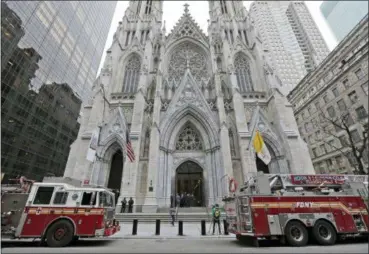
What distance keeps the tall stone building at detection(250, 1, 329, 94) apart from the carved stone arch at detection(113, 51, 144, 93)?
5052 centimetres

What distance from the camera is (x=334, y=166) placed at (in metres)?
29.8

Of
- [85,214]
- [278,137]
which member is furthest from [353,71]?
[85,214]

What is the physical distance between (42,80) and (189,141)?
30.8 metres

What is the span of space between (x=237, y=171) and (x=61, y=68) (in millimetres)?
39740

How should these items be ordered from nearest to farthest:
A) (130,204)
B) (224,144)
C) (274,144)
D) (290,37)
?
(130,204) < (224,144) < (274,144) < (290,37)

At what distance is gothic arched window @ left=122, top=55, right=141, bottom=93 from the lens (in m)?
23.3

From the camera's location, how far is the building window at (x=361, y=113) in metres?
24.3

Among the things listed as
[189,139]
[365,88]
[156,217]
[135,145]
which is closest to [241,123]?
[189,139]

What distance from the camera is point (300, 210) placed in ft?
23.7

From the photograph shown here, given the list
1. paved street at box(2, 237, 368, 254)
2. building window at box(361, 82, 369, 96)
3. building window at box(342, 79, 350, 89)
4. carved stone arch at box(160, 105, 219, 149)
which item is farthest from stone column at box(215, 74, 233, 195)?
building window at box(342, 79, 350, 89)

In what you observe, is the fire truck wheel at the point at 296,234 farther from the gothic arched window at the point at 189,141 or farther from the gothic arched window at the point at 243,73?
the gothic arched window at the point at 243,73

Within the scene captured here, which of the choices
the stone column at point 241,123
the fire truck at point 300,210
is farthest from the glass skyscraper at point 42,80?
the fire truck at point 300,210

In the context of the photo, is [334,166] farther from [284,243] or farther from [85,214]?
[85,214]

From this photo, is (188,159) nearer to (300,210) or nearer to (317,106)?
(300,210)
